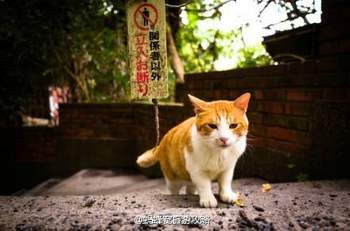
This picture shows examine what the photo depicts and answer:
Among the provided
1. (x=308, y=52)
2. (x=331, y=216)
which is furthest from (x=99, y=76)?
(x=331, y=216)

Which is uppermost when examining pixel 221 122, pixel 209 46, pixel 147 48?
pixel 209 46

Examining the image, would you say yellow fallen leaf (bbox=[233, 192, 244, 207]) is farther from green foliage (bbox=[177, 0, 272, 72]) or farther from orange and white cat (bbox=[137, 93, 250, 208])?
green foliage (bbox=[177, 0, 272, 72])

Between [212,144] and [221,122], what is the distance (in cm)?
13

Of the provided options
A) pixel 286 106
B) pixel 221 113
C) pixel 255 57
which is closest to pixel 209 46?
pixel 255 57

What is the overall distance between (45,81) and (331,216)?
18.6 ft

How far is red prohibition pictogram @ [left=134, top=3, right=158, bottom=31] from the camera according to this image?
1.81 metres

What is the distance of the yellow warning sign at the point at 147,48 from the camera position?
5.95 feet

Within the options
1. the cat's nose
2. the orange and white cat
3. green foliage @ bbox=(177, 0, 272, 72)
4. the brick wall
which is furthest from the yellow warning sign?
green foliage @ bbox=(177, 0, 272, 72)

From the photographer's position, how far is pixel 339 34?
7.26 ft

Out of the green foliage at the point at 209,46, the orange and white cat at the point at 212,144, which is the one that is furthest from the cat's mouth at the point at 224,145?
the green foliage at the point at 209,46

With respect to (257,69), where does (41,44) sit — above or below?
above

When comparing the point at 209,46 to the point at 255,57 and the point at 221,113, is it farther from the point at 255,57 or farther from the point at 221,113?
the point at 221,113

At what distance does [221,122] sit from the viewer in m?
1.65

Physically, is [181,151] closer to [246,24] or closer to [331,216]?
[331,216]
